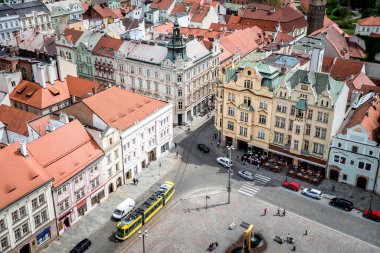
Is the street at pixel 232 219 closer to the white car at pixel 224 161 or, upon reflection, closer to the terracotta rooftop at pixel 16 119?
the white car at pixel 224 161

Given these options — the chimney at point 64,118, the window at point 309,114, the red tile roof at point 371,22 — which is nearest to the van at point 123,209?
the chimney at point 64,118

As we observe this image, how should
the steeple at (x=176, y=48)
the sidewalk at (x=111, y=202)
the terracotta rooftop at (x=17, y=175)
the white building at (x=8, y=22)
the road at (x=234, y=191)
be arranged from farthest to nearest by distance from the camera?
the white building at (x=8, y=22) → the steeple at (x=176, y=48) → the road at (x=234, y=191) → the sidewalk at (x=111, y=202) → the terracotta rooftop at (x=17, y=175)

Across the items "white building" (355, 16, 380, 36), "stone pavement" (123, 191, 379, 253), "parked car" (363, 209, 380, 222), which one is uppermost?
"white building" (355, 16, 380, 36)

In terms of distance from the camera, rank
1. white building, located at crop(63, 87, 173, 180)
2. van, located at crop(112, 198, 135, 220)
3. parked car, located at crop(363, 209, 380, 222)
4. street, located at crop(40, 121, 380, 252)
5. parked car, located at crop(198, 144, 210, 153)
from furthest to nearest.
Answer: parked car, located at crop(198, 144, 210, 153) < white building, located at crop(63, 87, 173, 180) < van, located at crop(112, 198, 135, 220) < parked car, located at crop(363, 209, 380, 222) < street, located at crop(40, 121, 380, 252)

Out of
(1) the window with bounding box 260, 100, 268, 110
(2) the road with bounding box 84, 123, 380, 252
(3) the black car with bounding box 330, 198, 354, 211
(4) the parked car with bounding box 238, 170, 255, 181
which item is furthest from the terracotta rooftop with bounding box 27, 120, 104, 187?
(3) the black car with bounding box 330, 198, 354, 211

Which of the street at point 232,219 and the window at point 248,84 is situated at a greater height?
the window at point 248,84

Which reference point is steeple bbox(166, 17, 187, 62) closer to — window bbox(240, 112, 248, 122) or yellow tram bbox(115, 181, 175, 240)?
window bbox(240, 112, 248, 122)

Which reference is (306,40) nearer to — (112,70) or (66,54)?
(112,70)

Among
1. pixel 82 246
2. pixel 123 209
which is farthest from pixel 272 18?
pixel 82 246
